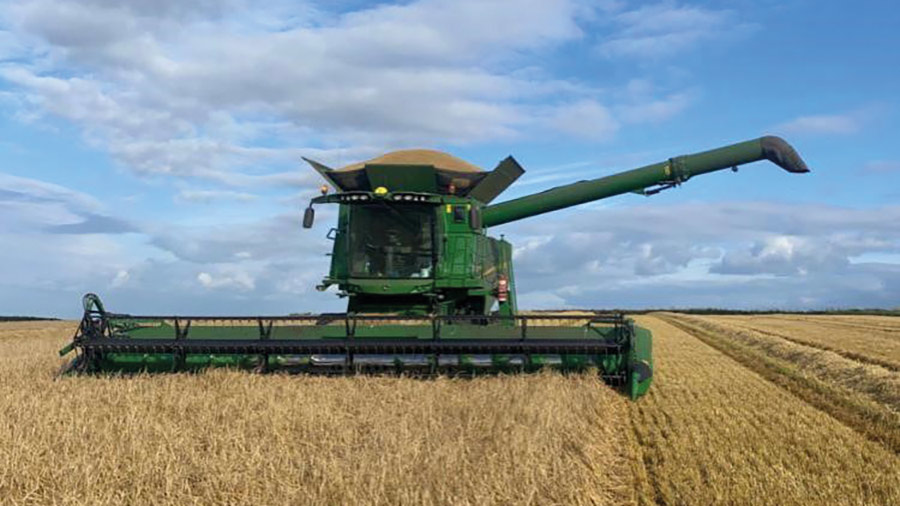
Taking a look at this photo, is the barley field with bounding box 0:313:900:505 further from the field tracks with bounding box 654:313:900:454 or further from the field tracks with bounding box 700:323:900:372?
the field tracks with bounding box 700:323:900:372

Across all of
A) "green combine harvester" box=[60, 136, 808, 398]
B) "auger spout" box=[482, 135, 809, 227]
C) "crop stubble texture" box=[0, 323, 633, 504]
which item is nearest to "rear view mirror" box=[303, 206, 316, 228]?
"green combine harvester" box=[60, 136, 808, 398]

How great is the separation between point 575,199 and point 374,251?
5050 millimetres

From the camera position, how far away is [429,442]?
500cm

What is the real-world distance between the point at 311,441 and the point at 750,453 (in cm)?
302

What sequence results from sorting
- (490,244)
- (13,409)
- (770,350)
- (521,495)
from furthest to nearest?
(770,350) < (490,244) < (13,409) < (521,495)

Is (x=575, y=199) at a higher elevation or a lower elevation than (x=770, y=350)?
higher

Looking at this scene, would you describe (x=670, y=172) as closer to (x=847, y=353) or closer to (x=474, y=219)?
(x=847, y=353)

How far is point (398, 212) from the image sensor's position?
33.1ft

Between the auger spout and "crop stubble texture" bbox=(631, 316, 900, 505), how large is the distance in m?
5.26

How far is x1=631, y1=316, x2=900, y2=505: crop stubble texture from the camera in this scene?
15.3 feet

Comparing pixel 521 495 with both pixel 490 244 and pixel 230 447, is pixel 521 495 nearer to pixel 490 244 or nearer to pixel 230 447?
pixel 230 447

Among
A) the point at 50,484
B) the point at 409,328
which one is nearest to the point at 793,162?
the point at 409,328

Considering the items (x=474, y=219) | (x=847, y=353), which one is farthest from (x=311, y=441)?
(x=847, y=353)

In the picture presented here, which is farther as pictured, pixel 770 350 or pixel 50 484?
pixel 770 350
